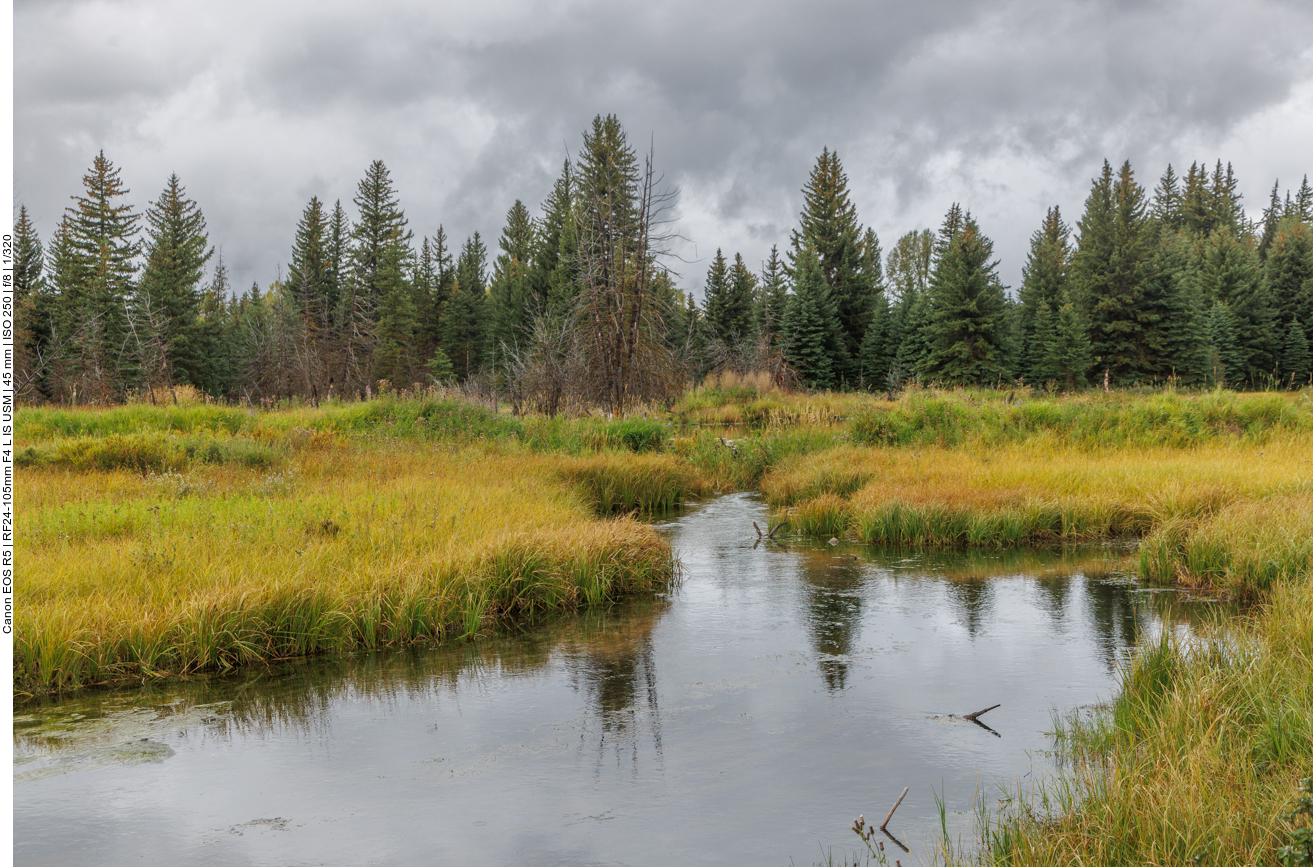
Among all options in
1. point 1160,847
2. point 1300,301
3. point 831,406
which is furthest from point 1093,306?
point 1160,847

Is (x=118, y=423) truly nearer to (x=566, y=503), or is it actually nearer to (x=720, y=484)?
(x=566, y=503)

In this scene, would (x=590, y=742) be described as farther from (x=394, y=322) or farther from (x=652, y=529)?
(x=394, y=322)

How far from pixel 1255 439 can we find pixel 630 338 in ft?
42.3

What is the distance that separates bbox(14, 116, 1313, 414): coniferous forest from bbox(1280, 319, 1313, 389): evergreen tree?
11 cm

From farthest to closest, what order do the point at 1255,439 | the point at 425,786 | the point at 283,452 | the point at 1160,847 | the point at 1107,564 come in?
the point at 1255,439, the point at 283,452, the point at 1107,564, the point at 425,786, the point at 1160,847

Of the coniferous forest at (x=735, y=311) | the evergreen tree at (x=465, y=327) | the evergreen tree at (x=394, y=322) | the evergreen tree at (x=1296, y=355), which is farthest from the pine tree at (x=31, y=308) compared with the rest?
the evergreen tree at (x=1296, y=355)

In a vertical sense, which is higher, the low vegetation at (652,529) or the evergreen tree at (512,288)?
the evergreen tree at (512,288)

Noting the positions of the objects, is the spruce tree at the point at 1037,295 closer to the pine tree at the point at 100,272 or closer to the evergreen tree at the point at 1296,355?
the evergreen tree at the point at 1296,355

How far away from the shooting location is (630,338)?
21.3 meters

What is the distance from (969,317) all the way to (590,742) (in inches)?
1599

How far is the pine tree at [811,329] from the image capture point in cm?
4556

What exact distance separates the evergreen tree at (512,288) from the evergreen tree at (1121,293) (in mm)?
29671

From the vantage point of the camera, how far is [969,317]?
1639 inches

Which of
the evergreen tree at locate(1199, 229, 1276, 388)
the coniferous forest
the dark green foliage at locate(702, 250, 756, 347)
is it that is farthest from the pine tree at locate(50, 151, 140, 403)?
the evergreen tree at locate(1199, 229, 1276, 388)
